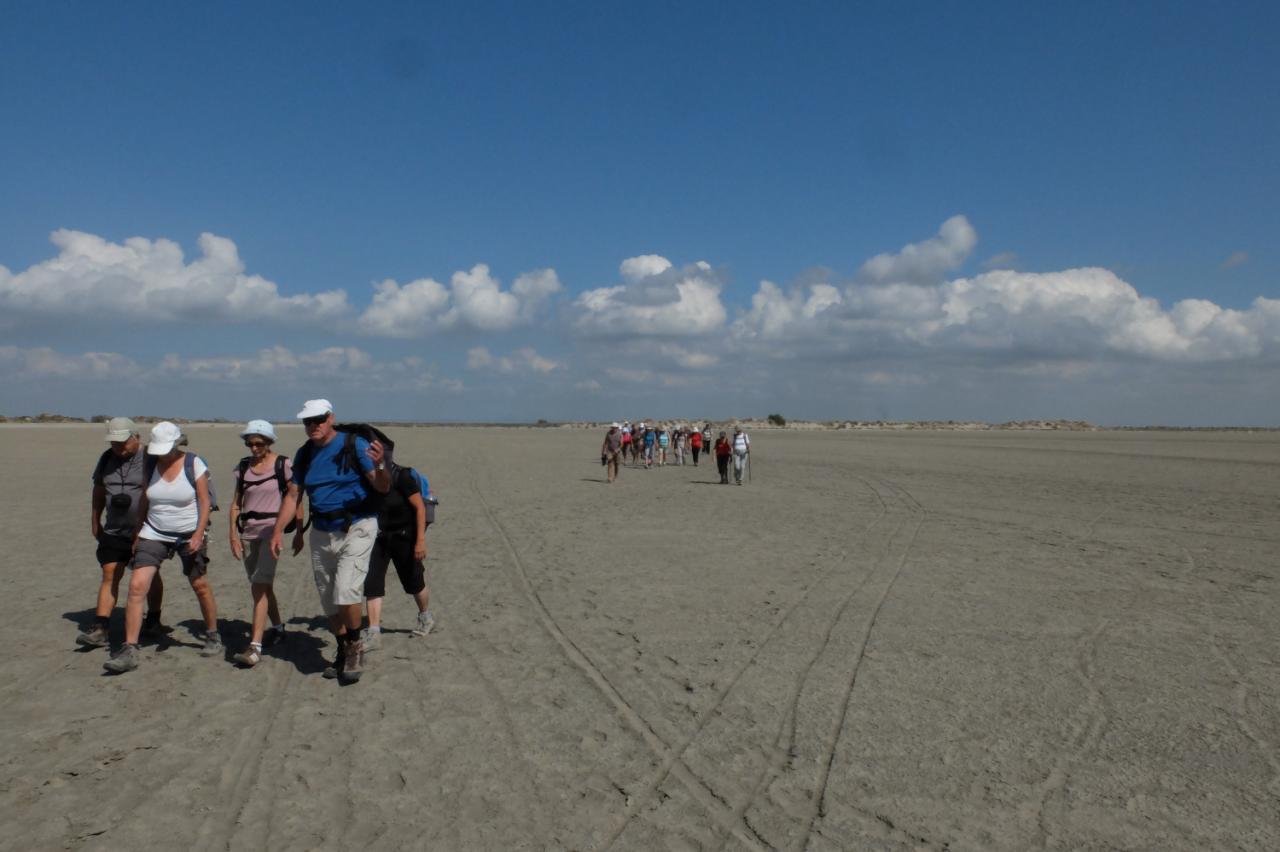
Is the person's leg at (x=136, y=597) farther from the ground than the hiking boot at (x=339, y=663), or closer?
farther from the ground

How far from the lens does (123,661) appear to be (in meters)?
5.97

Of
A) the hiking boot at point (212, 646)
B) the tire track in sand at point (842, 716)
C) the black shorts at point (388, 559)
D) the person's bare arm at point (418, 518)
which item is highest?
the person's bare arm at point (418, 518)

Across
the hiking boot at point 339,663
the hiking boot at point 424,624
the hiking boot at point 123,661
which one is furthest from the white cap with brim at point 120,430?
the hiking boot at point 424,624

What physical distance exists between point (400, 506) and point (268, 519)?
37.4 inches

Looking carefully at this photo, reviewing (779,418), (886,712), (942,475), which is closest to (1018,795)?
(886,712)

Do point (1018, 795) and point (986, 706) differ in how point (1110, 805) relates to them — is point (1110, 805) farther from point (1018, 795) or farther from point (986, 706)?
point (986, 706)

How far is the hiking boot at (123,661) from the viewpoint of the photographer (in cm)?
595

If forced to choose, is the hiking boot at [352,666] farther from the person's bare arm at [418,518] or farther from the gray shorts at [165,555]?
the gray shorts at [165,555]

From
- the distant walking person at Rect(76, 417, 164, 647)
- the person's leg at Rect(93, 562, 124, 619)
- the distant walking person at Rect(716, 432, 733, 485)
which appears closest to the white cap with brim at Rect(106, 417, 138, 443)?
the distant walking person at Rect(76, 417, 164, 647)

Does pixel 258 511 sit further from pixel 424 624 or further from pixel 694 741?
pixel 694 741

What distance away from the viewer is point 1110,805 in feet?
13.7

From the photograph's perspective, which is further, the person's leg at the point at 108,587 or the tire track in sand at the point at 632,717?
the person's leg at the point at 108,587

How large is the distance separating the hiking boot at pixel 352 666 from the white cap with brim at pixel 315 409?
1.64 m

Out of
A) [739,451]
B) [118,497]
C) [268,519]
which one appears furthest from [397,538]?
[739,451]
